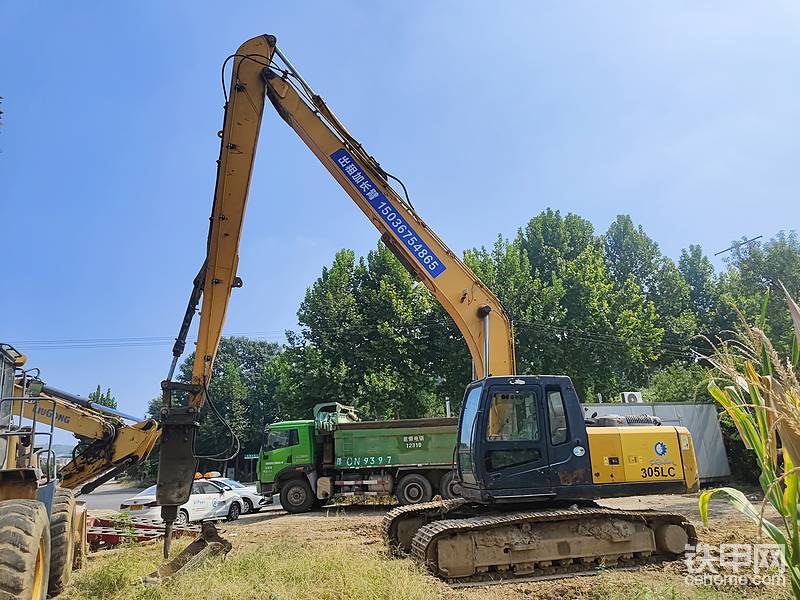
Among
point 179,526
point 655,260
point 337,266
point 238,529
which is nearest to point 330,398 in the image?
point 337,266

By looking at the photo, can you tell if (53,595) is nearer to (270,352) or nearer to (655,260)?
(655,260)

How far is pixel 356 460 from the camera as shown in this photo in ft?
56.7

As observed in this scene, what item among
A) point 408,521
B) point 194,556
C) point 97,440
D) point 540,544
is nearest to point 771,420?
point 540,544

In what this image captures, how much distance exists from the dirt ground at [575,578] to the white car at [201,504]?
32.3 inches

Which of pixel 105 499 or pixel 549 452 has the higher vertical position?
pixel 549 452

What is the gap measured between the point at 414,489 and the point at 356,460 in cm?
188

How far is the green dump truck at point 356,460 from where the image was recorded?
55.1 feet

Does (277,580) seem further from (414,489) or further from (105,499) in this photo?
(105,499)

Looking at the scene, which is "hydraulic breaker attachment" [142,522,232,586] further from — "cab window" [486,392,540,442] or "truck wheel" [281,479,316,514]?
"truck wheel" [281,479,316,514]

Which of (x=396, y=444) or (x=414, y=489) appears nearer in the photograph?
(x=414, y=489)

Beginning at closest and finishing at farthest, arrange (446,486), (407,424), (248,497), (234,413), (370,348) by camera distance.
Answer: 1. (446,486)
2. (407,424)
3. (248,497)
4. (370,348)
5. (234,413)

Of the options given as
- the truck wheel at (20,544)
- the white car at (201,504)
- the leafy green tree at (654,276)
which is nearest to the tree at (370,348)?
the white car at (201,504)

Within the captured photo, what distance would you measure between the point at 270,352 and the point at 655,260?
45243 millimetres

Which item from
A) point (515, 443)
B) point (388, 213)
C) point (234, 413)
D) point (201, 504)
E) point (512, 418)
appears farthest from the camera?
point (234, 413)
